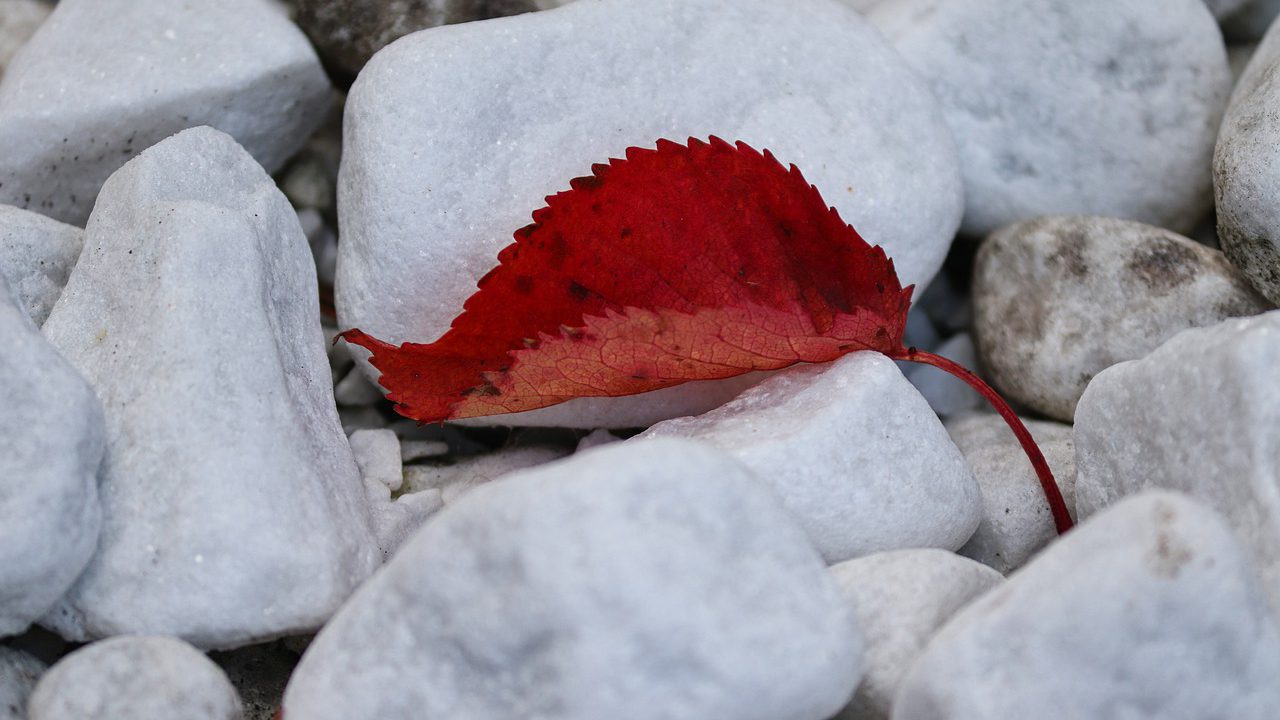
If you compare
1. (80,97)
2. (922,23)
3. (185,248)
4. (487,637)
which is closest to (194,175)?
(185,248)

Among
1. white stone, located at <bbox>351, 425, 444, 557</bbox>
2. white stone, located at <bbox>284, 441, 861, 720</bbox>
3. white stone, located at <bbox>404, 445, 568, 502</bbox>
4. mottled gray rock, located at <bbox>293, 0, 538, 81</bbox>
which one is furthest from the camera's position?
mottled gray rock, located at <bbox>293, 0, 538, 81</bbox>

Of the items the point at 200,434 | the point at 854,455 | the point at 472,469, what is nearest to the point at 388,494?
the point at 472,469

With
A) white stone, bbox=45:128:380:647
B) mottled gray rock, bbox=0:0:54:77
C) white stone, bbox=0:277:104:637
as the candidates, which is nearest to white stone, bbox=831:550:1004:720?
white stone, bbox=45:128:380:647

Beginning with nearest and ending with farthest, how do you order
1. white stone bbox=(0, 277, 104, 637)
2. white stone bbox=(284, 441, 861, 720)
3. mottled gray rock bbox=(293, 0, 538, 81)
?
1. white stone bbox=(284, 441, 861, 720)
2. white stone bbox=(0, 277, 104, 637)
3. mottled gray rock bbox=(293, 0, 538, 81)

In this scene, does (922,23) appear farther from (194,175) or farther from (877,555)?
(194,175)

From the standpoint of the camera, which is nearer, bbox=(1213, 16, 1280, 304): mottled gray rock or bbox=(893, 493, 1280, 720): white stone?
bbox=(893, 493, 1280, 720): white stone

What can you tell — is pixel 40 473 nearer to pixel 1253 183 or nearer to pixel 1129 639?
pixel 1129 639

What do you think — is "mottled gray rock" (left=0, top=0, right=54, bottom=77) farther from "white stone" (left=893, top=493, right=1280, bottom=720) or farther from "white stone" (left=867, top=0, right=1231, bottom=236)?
"white stone" (left=893, top=493, right=1280, bottom=720)
